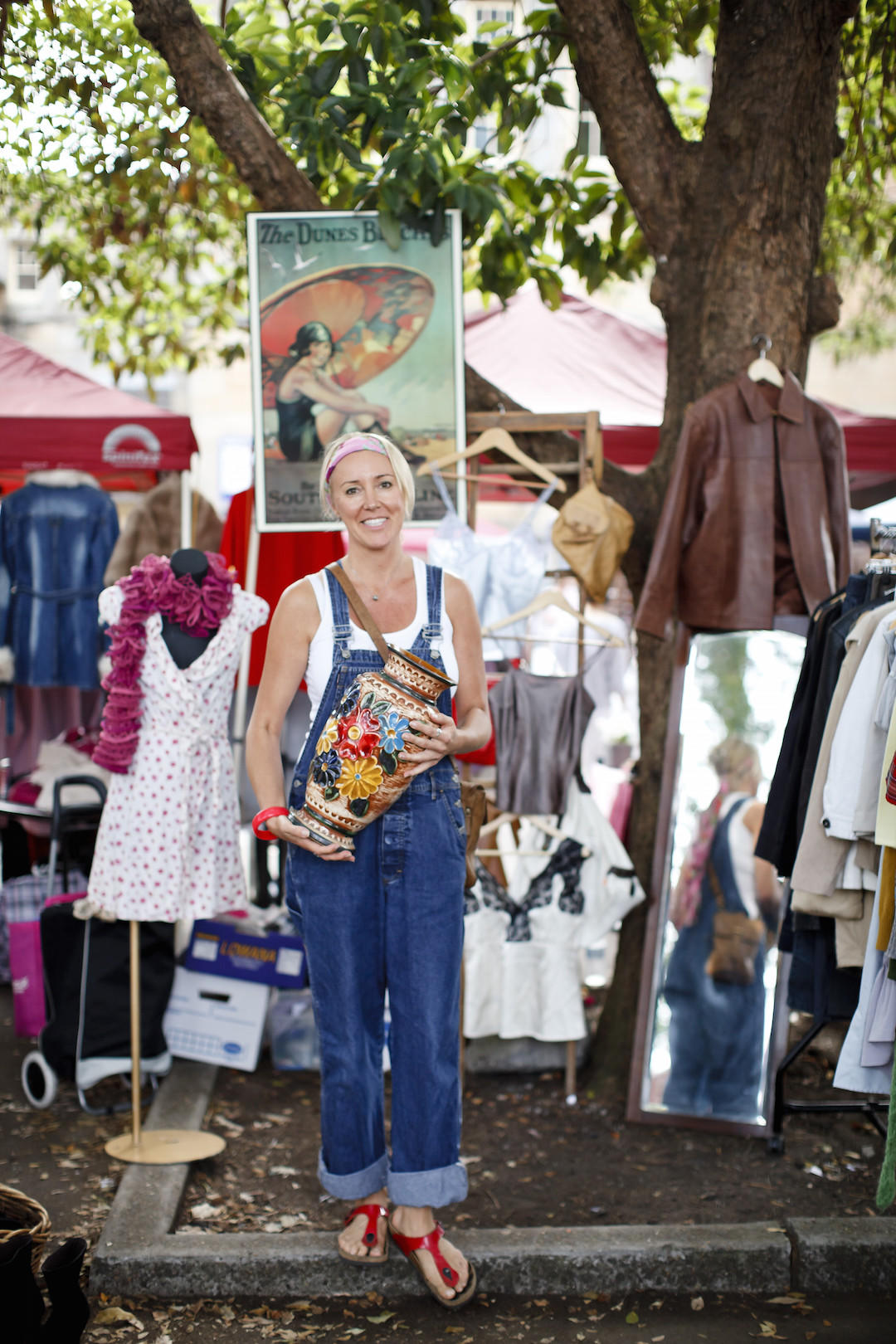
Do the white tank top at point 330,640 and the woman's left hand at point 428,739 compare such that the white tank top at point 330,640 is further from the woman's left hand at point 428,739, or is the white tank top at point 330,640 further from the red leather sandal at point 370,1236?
the red leather sandal at point 370,1236

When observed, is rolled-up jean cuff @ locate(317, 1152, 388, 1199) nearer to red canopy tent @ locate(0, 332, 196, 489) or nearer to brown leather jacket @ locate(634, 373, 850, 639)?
brown leather jacket @ locate(634, 373, 850, 639)

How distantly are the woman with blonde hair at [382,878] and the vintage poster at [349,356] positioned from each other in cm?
154

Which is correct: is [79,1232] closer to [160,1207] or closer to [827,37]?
[160,1207]

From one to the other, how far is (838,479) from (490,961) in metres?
2.19

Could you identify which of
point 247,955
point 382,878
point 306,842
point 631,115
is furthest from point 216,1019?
point 631,115

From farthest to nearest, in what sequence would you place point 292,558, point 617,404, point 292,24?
point 617,404 → point 292,558 → point 292,24

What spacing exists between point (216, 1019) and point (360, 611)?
8.35ft

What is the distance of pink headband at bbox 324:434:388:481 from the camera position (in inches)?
113

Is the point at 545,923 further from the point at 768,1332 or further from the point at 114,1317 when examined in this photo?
the point at 114,1317

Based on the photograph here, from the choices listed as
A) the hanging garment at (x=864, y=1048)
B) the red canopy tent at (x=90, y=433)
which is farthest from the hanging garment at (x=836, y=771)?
the red canopy tent at (x=90, y=433)

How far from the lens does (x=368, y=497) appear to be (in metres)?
2.85

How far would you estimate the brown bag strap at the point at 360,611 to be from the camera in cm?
279

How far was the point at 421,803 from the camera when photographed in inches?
111

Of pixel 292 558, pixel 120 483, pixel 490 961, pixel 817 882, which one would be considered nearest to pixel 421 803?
pixel 817 882
